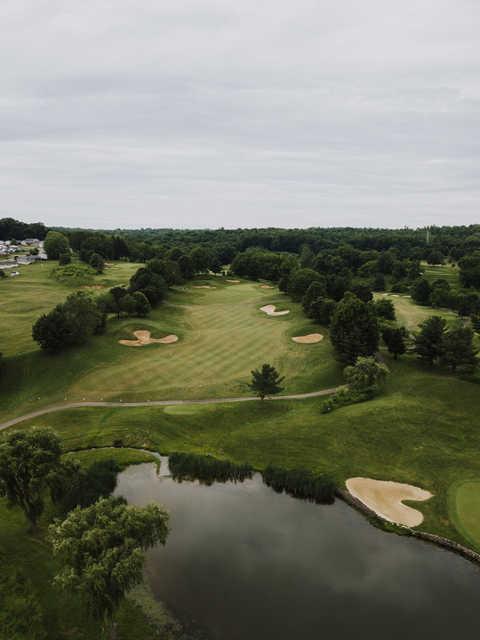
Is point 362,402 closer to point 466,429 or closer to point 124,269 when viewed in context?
point 466,429

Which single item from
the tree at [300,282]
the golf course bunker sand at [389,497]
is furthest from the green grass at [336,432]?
the tree at [300,282]

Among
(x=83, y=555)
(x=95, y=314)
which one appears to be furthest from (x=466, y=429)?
(x=95, y=314)

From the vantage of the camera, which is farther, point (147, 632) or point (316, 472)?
point (316, 472)

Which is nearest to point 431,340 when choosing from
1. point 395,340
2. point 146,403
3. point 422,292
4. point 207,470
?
point 395,340

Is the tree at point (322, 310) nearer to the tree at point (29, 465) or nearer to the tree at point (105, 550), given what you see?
the tree at point (29, 465)

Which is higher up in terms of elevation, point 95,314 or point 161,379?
point 95,314

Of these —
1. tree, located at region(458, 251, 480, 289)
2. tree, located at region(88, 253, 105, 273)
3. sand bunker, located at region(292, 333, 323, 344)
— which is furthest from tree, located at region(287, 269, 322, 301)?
tree, located at region(88, 253, 105, 273)

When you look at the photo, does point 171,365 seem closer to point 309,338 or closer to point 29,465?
point 309,338
